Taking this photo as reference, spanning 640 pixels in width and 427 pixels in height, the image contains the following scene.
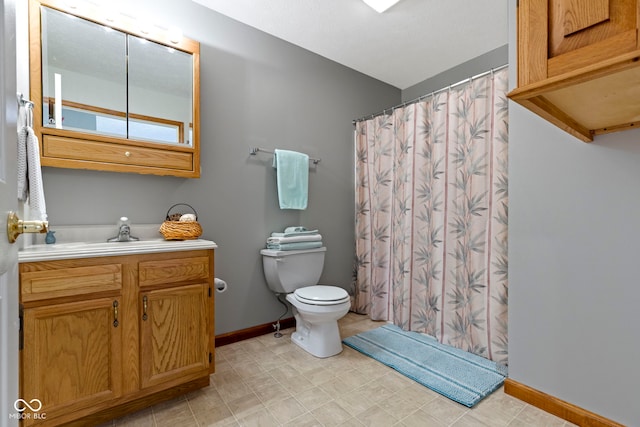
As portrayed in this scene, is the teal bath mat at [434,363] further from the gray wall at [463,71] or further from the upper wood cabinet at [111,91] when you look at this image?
the gray wall at [463,71]

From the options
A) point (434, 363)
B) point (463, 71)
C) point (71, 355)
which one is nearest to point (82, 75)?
point (71, 355)

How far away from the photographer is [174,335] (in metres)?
1.50

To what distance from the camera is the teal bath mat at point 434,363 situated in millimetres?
1603

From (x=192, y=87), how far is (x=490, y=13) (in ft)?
7.08

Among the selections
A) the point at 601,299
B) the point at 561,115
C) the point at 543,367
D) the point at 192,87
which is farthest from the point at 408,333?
the point at 192,87

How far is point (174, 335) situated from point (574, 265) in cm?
198

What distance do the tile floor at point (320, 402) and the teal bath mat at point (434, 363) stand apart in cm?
5

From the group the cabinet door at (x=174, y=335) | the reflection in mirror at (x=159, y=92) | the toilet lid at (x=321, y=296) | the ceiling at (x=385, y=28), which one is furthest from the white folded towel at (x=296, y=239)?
the ceiling at (x=385, y=28)

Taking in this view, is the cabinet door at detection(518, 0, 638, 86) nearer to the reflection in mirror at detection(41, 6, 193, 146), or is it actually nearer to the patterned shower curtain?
the patterned shower curtain

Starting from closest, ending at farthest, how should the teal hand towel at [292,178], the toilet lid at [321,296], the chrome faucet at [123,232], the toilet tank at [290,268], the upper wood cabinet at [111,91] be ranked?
the upper wood cabinet at [111,91], the chrome faucet at [123,232], the toilet lid at [321,296], the toilet tank at [290,268], the teal hand towel at [292,178]

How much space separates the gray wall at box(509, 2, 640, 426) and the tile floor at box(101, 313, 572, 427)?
0.25 m

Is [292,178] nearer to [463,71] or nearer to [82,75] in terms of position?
[82,75]

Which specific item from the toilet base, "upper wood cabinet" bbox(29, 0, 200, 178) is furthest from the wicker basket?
the toilet base

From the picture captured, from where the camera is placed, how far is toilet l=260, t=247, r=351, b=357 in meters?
1.94
